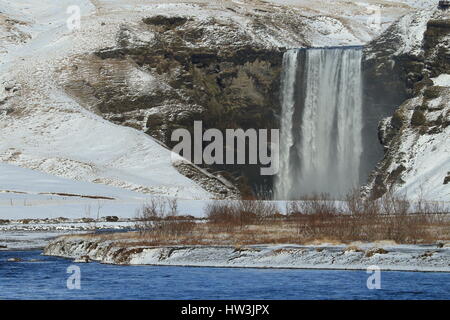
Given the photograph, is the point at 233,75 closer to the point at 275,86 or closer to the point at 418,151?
the point at 275,86

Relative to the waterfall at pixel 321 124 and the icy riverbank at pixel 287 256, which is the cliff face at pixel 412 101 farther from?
the icy riverbank at pixel 287 256

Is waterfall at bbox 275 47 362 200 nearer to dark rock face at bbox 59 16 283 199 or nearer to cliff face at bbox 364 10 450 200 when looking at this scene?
cliff face at bbox 364 10 450 200

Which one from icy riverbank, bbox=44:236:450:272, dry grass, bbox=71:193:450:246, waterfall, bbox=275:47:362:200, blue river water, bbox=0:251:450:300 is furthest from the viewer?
waterfall, bbox=275:47:362:200

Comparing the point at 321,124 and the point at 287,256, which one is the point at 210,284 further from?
the point at 321,124

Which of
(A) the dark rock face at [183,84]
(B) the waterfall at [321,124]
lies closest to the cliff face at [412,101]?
(B) the waterfall at [321,124]

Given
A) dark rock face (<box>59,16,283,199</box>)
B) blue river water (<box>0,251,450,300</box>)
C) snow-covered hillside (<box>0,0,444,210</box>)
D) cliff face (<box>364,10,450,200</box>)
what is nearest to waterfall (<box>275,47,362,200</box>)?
cliff face (<box>364,10,450,200</box>)

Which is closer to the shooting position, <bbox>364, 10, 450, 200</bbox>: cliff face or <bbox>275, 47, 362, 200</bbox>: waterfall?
<bbox>364, 10, 450, 200</bbox>: cliff face
